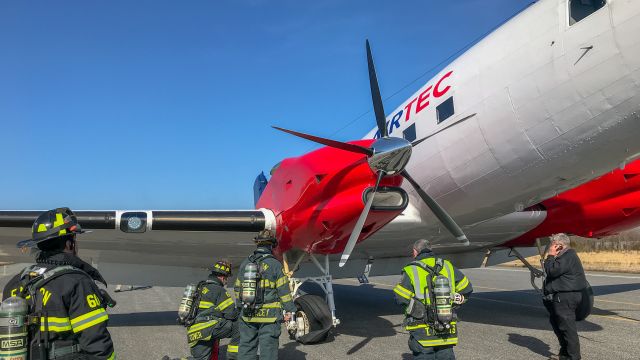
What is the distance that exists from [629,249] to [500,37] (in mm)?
41704

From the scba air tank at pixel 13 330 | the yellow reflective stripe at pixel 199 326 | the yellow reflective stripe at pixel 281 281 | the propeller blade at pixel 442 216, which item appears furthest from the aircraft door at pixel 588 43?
the scba air tank at pixel 13 330

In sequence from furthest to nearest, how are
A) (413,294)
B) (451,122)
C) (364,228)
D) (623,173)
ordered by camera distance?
1. (623,173)
2. (364,228)
3. (451,122)
4. (413,294)

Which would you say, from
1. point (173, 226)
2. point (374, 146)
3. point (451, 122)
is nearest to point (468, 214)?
point (451, 122)

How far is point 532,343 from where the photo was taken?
8000 mm

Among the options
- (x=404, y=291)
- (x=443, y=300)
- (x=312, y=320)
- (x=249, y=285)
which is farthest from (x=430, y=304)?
(x=312, y=320)

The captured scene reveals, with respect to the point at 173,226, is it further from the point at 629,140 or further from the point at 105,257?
the point at 629,140

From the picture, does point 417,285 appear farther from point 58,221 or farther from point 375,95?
point 375,95

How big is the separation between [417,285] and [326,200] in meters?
3.39

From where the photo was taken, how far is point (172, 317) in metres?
12.1

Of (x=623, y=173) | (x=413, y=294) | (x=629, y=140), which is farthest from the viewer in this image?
(x=623, y=173)

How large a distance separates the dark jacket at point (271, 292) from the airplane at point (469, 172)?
2.09 meters

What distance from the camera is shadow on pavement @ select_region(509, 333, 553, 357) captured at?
7.42 metres

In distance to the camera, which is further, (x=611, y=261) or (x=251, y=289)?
Answer: (x=611, y=261)

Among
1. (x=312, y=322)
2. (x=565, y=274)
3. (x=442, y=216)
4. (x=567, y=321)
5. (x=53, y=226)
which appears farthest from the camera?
(x=312, y=322)
